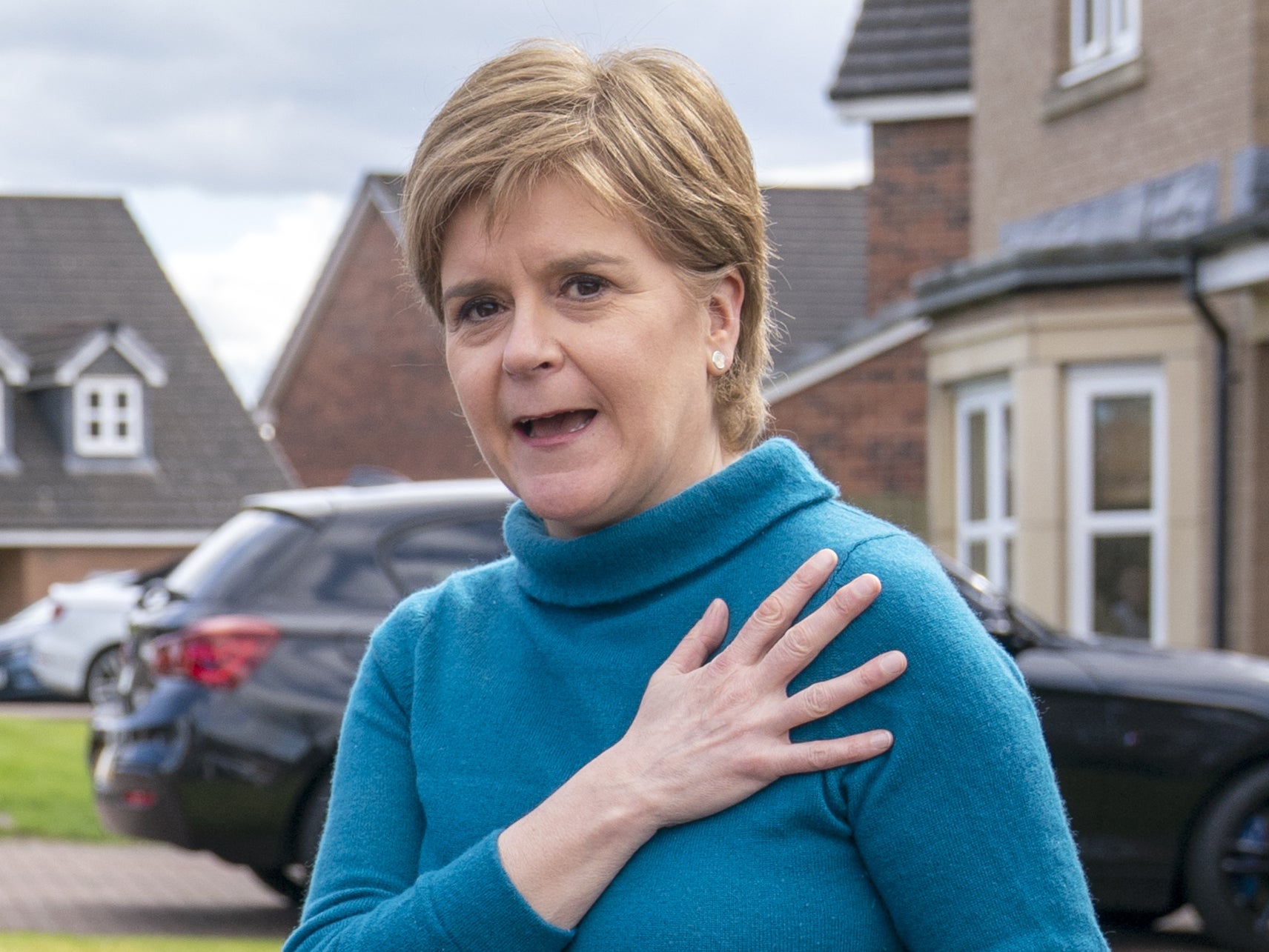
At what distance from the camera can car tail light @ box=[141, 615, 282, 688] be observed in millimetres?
7156

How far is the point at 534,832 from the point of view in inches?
70.7

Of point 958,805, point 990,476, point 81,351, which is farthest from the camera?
point 81,351

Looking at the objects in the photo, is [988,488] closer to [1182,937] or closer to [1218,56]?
[1218,56]

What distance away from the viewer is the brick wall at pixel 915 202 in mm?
17672

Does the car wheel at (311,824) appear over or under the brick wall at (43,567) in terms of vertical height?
over

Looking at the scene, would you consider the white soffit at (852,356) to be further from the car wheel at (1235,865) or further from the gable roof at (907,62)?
the car wheel at (1235,865)

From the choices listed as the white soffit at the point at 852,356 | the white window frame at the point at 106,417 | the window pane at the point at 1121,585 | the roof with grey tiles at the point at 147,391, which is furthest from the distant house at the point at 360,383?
the window pane at the point at 1121,585

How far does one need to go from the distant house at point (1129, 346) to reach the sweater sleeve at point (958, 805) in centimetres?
931

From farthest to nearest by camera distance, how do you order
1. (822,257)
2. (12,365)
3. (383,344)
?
1. (12,365)
2. (383,344)
3. (822,257)

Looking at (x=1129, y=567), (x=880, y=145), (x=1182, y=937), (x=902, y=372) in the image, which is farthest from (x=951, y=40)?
(x=1182, y=937)

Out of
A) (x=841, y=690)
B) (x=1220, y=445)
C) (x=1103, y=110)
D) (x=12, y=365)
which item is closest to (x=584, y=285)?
(x=841, y=690)

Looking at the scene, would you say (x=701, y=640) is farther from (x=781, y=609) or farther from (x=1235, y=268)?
(x=1235, y=268)

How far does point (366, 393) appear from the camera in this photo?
112ft

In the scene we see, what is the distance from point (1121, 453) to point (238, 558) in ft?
21.7
